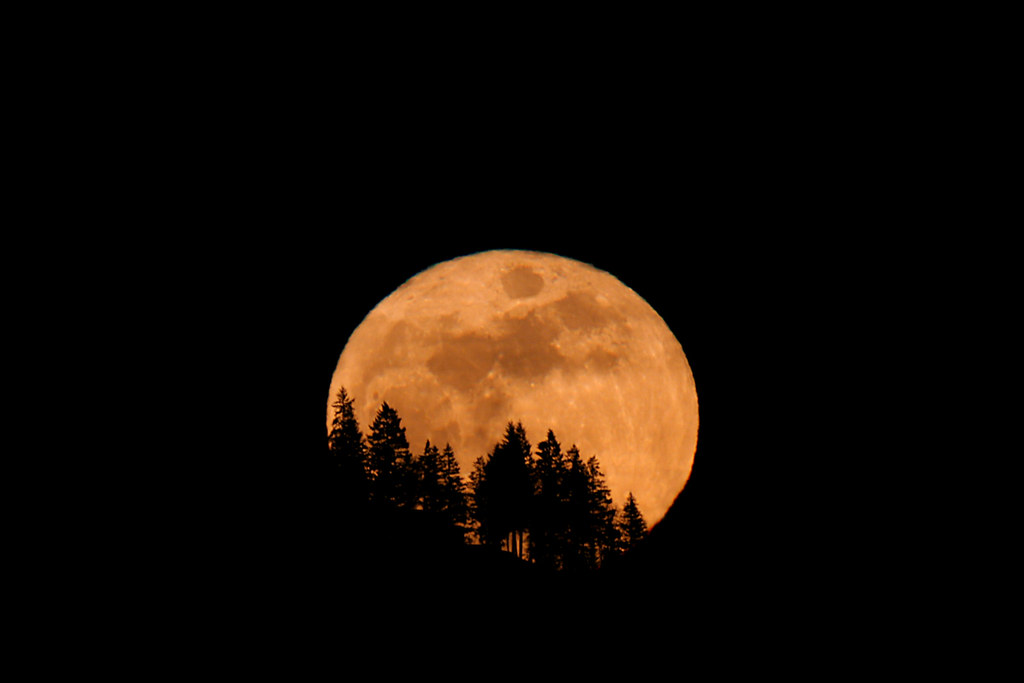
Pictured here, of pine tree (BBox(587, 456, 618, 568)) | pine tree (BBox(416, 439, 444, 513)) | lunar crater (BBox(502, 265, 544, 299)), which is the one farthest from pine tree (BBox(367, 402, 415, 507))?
lunar crater (BBox(502, 265, 544, 299))

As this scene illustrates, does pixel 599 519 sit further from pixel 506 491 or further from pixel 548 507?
pixel 506 491

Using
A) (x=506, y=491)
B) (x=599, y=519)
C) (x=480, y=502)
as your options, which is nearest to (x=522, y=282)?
(x=506, y=491)

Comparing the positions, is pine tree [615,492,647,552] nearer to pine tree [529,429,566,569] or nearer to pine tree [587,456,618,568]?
pine tree [587,456,618,568]

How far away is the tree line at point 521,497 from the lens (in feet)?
76.6

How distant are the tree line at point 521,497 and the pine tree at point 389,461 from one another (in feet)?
0.12

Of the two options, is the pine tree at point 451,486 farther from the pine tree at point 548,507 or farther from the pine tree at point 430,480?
the pine tree at point 548,507

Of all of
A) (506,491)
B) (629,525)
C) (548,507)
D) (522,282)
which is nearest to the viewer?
(506,491)

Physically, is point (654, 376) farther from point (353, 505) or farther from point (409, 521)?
point (353, 505)

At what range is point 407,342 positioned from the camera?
26156 mm

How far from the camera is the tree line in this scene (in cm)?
2334

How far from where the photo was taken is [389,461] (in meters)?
24.4

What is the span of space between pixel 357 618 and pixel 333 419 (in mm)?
9995

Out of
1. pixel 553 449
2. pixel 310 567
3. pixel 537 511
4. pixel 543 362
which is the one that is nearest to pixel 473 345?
pixel 543 362

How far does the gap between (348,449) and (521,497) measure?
713 cm
